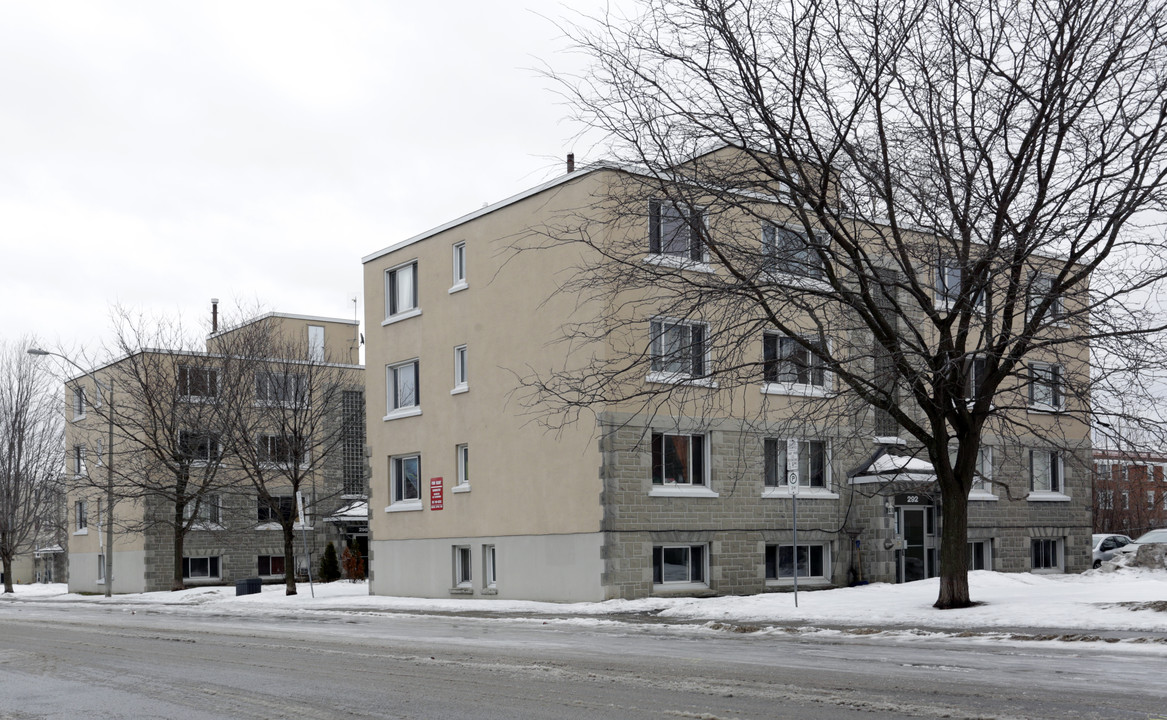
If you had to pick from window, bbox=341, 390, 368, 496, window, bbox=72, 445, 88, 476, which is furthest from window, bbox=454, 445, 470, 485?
window, bbox=72, 445, 88, 476

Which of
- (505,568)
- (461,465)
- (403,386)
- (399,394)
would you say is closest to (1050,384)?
(505,568)

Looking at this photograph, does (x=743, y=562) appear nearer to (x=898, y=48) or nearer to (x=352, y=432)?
(x=898, y=48)

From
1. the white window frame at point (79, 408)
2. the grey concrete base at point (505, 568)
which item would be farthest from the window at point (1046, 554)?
the white window frame at point (79, 408)

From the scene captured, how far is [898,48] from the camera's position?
681 inches

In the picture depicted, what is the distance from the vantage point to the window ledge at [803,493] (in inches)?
1185

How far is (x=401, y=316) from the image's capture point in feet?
113

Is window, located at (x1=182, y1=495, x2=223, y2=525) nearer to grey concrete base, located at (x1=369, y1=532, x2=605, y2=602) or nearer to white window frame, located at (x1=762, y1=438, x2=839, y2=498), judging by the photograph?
grey concrete base, located at (x1=369, y1=532, x2=605, y2=602)

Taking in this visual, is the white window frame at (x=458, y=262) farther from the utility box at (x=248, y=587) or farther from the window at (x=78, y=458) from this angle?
the window at (x=78, y=458)

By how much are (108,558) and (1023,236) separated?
34298 mm

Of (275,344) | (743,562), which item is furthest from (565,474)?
(275,344)

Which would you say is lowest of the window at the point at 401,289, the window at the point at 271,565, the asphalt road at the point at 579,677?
the window at the point at 271,565

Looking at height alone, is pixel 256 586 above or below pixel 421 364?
below

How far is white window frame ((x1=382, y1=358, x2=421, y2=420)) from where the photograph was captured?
34169 millimetres

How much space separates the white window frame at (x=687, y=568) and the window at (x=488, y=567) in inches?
194
